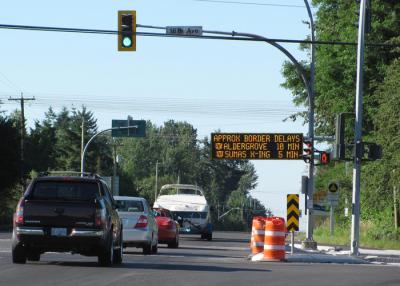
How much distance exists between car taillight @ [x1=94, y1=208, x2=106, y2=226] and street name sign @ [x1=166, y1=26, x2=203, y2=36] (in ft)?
30.2

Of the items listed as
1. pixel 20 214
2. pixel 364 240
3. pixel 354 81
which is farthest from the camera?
pixel 354 81

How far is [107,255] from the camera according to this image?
72.8ft

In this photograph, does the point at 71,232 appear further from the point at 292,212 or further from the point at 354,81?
the point at 354,81

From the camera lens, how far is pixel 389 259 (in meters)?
31.8

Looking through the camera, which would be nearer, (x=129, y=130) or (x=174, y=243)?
(x=174, y=243)

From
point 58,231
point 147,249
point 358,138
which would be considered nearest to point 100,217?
point 58,231

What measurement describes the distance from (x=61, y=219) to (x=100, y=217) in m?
0.78

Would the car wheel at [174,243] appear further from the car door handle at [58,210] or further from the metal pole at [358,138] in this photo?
the car door handle at [58,210]

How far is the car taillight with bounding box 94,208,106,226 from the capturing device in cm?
2155

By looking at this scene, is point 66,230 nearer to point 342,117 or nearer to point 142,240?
point 142,240

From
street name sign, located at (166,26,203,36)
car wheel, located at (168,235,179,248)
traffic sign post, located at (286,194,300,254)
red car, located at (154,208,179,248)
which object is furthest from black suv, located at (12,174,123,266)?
car wheel, located at (168,235,179,248)

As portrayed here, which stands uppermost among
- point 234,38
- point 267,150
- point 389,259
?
point 234,38

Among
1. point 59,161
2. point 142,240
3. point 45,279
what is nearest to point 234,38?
point 142,240

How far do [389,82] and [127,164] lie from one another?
14178 centimetres
